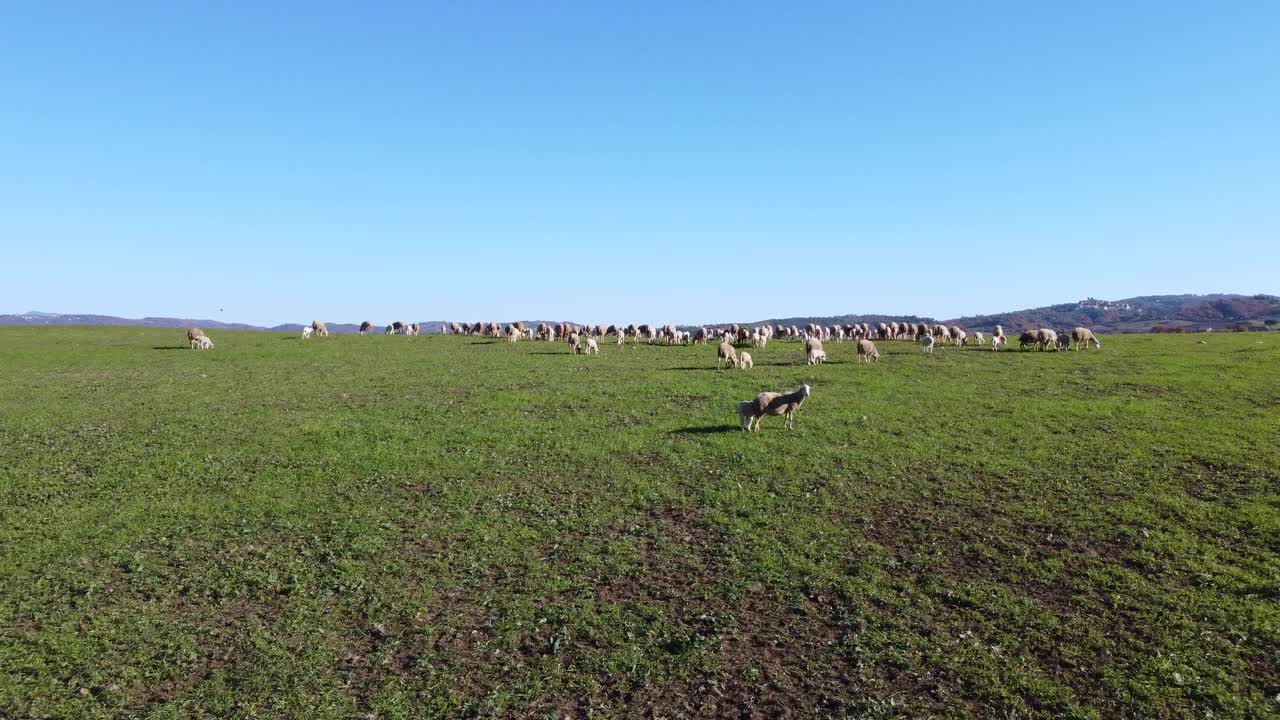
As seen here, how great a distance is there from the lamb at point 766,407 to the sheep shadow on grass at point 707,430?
41 centimetres

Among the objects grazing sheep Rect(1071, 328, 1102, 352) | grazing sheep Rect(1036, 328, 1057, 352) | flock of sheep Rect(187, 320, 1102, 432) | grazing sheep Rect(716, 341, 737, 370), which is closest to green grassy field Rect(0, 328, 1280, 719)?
flock of sheep Rect(187, 320, 1102, 432)

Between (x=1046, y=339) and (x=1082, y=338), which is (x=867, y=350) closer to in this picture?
(x=1046, y=339)

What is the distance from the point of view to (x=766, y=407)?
23781 millimetres

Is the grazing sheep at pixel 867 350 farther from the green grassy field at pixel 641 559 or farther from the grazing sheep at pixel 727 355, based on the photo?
the green grassy field at pixel 641 559

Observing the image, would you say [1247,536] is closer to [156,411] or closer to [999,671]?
[999,671]

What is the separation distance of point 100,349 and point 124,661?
5133 centimetres

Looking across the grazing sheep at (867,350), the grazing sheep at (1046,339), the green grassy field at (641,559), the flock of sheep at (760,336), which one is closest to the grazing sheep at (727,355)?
the flock of sheep at (760,336)

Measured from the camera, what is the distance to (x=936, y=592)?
12.2 metres

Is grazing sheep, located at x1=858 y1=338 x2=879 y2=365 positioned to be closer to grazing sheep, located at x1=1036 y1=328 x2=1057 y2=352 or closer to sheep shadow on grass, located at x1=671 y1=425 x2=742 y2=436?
grazing sheep, located at x1=1036 y1=328 x2=1057 y2=352

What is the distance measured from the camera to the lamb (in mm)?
23562

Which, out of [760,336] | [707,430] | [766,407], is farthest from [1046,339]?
[707,430]

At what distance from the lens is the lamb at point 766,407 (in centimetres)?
2356

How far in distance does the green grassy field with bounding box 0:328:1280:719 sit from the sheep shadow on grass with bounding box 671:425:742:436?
0.28 metres

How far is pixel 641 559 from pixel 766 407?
444 inches
